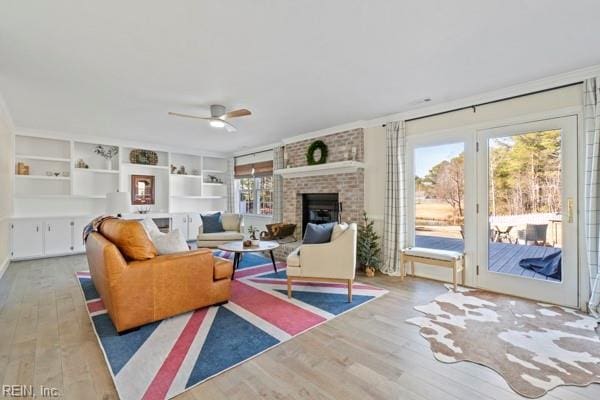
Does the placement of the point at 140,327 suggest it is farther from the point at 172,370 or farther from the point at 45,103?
the point at 45,103

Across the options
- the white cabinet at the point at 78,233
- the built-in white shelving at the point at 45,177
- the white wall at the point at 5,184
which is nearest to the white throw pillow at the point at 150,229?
the white wall at the point at 5,184

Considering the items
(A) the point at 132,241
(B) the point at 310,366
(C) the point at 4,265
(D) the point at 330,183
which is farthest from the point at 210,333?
(C) the point at 4,265

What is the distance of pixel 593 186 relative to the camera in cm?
281

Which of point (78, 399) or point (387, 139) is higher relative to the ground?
point (387, 139)

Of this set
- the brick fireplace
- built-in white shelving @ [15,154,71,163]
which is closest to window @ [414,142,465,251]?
the brick fireplace

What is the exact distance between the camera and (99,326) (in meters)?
2.59

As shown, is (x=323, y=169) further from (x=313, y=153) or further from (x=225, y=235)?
(x=225, y=235)

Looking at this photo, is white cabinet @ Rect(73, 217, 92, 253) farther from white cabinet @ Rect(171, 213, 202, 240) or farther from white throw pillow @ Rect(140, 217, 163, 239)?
white throw pillow @ Rect(140, 217, 163, 239)

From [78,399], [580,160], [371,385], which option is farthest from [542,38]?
[78,399]

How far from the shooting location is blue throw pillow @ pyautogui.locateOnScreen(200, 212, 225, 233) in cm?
571

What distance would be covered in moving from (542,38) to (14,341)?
5.13 metres

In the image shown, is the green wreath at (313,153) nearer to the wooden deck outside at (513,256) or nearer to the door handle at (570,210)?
the wooden deck outside at (513,256)

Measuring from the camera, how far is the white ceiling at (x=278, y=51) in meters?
1.97

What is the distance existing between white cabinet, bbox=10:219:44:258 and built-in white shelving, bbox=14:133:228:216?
587 mm
